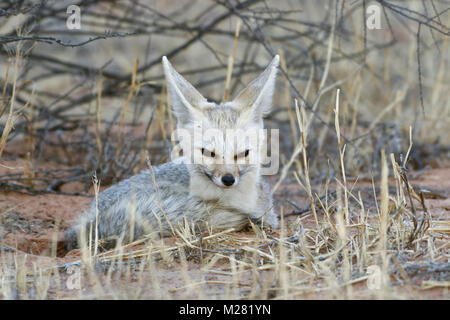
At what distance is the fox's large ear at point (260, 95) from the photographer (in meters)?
3.97

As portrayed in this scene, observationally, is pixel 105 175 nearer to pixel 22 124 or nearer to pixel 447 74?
pixel 22 124

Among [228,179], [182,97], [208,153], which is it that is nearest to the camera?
[228,179]

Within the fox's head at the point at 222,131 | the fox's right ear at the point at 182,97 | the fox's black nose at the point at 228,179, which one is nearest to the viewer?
the fox's black nose at the point at 228,179

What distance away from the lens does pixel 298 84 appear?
7566 millimetres

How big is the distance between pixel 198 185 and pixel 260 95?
0.80 m

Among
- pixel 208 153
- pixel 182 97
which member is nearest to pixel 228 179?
pixel 208 153

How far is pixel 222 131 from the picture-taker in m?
3.77

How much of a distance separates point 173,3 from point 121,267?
10.8 metres

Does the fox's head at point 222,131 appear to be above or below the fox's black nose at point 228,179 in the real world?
above

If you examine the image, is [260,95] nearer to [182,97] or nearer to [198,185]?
[182,97]

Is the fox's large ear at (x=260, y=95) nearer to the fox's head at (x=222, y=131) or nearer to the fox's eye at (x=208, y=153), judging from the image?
the fox's head at (x=222, y=131)

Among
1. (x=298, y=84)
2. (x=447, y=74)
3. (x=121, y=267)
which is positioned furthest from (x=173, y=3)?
(x=121, y=267)

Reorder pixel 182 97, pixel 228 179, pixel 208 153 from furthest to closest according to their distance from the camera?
pixel 182 97
pixel 208 153
pixel 228 179

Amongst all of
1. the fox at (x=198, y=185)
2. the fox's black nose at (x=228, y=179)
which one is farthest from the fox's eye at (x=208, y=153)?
the fox's black nose at (x=228, y=179)
